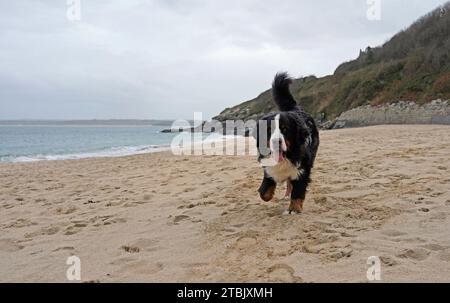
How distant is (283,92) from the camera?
5.09 meters

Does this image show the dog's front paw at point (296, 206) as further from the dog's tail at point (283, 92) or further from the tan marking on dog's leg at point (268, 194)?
the dog's tail at point (283, 92)

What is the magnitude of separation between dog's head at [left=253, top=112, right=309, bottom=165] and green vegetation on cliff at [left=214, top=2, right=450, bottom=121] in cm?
1701

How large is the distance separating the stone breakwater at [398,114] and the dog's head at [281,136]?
1749cm

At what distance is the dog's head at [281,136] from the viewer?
4082 millimetres

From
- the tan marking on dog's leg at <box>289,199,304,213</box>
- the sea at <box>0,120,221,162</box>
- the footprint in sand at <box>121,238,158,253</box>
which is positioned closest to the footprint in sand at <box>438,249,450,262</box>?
the tan marking on dog's leg at <box>289,199,304,213</box>

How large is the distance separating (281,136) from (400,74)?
28945mm

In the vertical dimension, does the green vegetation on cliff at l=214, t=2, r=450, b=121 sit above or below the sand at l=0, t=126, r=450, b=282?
above

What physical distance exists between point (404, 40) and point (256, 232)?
37.4m

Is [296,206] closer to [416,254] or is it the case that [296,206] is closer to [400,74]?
[416,254]

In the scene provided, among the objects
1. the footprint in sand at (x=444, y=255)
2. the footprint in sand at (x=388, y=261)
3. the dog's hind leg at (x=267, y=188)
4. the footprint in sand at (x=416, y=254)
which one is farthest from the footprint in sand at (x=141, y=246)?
the footprint in sand at (x=444, y=255)

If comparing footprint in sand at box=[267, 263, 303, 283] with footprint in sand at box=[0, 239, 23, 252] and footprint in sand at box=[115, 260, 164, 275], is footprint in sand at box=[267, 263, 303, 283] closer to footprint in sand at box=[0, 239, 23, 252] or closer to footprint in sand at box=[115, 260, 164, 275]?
footprint in sand at box=[115, 260, 164, 275]

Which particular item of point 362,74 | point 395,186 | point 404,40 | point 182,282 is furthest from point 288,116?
point 404,40

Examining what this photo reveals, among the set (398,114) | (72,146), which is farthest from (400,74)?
(72,146)

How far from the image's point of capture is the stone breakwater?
20.6m
